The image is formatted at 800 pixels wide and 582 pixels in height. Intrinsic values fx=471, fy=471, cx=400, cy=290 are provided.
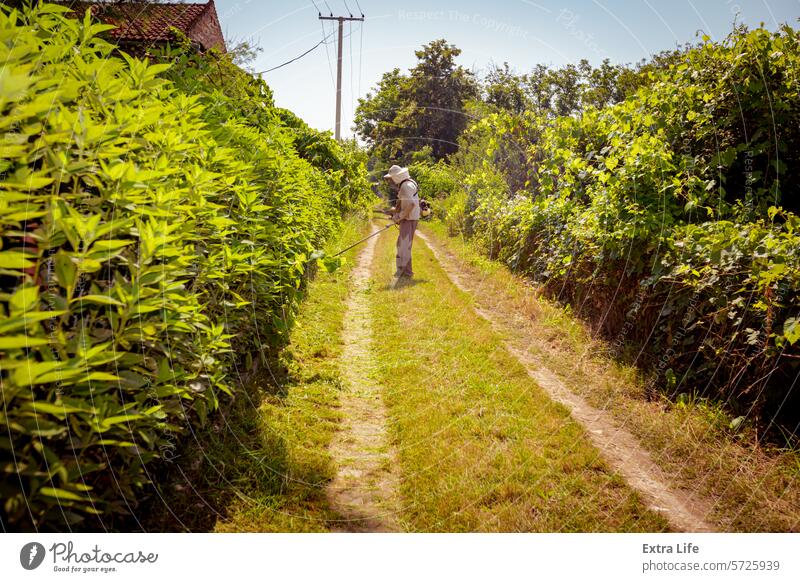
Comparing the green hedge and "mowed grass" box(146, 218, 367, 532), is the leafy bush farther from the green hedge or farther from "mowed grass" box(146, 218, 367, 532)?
the green hedge

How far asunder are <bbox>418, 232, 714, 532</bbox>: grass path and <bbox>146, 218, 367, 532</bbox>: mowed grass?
226cm

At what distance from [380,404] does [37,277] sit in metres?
3.53

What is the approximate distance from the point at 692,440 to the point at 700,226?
8.31ft

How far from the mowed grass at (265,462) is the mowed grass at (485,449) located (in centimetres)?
63

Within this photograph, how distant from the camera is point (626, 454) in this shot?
3922mm

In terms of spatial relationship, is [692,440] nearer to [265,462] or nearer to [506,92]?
[265,462]

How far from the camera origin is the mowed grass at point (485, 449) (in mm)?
3059

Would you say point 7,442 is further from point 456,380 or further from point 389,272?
point 389,272

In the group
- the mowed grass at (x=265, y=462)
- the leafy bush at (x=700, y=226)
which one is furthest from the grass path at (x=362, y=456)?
the leafy bush at (x=700, y=226)

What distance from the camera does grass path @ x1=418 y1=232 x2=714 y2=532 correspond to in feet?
10.5

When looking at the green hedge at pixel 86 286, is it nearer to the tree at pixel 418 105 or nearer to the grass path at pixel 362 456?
the grass path at pixel 362 456

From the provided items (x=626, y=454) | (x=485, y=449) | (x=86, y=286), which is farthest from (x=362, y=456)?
(x=86, y=286)

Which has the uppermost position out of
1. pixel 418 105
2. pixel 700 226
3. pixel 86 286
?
pixel 418 105

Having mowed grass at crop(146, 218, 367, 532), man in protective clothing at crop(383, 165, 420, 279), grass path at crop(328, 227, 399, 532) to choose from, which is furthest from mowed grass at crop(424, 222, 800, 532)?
man in protective clothing at crop(383, 165, 420, 279)
